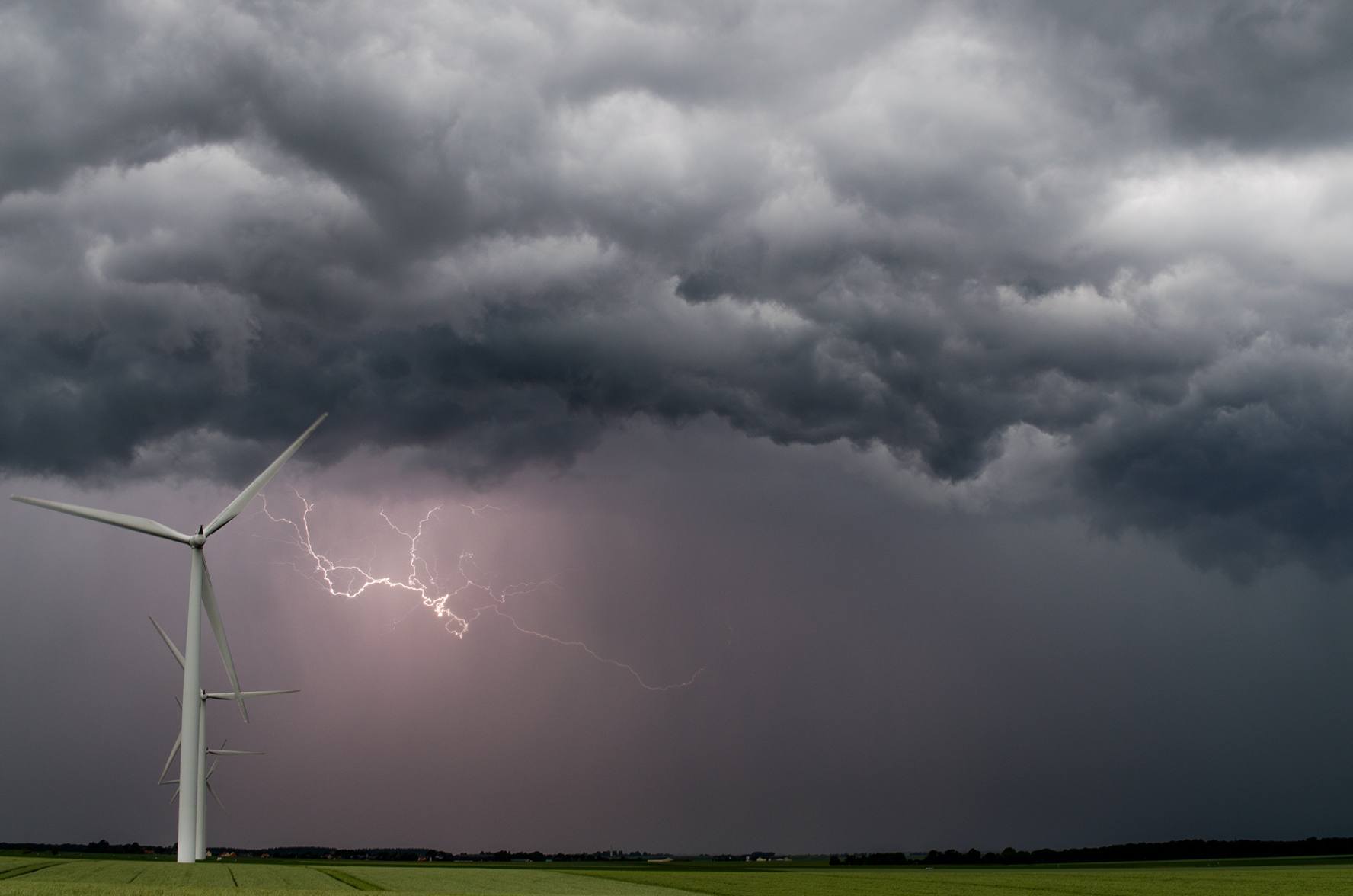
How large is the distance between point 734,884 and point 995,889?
23090 millimetres

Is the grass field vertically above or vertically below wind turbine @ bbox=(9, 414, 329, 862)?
below

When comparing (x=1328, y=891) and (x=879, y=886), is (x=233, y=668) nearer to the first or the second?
(x=879, y=886)

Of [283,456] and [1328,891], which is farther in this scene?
[283,456]

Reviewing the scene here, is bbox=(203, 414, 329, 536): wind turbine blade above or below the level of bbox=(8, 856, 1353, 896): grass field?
above

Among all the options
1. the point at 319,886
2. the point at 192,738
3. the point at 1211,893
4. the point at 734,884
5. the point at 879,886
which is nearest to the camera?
the point at 319,886

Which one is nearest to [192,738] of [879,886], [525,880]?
[525,880]

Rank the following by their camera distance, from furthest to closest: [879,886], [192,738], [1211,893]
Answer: [879,886]
[192,738]
[1211,893]

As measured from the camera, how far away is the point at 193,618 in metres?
75.6

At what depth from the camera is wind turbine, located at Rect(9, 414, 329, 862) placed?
72375 mm

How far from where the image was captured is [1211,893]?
6819 cm

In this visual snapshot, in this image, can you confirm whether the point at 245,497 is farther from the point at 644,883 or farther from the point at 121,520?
the point at 644,883

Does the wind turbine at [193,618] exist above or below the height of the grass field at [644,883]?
above

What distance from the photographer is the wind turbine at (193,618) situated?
72375mm

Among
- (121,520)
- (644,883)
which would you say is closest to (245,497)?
(121,520)
